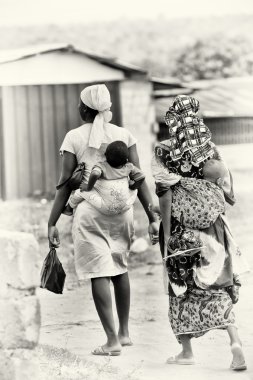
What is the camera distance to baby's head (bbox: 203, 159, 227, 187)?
406 centimetres

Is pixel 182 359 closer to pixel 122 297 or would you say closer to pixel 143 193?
pixel 122 297

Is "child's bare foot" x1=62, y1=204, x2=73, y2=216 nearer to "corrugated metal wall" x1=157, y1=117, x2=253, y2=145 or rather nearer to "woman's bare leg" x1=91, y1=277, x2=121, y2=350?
"woman's bare leg" x1=91, y1=277, x2=121, y2=350

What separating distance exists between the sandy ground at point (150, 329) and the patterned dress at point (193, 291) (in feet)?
0.67

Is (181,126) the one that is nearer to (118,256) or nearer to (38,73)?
(118,256)

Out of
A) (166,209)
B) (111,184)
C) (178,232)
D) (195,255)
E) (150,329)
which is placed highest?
(111,184)

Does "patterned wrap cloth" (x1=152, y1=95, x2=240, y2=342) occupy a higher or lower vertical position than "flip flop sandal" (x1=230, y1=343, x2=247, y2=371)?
higher

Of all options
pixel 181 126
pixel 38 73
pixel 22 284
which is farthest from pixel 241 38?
pixel 22 284

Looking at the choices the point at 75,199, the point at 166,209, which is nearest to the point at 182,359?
the point at 166,209

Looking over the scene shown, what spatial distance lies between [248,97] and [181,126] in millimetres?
2782

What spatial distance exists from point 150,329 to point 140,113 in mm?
2478

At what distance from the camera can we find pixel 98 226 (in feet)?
13.9

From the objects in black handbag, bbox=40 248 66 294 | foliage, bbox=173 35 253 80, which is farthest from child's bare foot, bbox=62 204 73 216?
foliage, bbox=173 35 253 80

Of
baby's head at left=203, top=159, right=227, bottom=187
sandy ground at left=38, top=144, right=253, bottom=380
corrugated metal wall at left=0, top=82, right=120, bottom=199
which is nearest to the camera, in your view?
sandy ground at left=38, top=144, right=253, bottom=380

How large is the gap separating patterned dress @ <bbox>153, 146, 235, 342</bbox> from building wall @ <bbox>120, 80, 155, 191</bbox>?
8.35 feet
